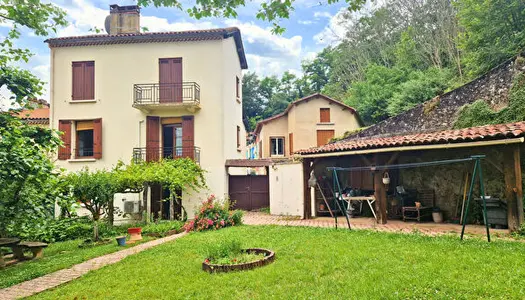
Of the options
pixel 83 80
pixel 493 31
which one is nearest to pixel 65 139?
pixel 83 80

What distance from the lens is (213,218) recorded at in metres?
12.0

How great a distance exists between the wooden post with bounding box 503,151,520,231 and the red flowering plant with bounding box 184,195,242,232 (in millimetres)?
8293

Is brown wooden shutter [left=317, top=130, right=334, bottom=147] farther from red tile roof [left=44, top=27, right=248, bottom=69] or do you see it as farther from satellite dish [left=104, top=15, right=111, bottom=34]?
satellite dish [left=104, top=15, right=111, bottom=34]

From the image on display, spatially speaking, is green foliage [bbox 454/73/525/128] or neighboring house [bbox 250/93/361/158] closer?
green foliage [bbox 454/73/525/128]

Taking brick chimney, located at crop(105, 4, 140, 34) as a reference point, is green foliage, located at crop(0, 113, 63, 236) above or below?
below

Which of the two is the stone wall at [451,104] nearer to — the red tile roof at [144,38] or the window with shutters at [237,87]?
the window with shutters at [237,87]

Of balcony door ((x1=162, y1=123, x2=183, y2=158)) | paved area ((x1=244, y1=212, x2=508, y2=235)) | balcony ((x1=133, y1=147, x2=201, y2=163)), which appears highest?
balcony door ((x1=162, y1=123, x2=183, y2=158))

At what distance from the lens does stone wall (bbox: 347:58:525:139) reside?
10.8 meters

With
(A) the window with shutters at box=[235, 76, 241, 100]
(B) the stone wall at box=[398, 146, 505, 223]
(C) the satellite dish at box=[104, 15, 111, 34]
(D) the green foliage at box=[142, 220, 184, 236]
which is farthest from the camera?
(A) the window with shutters at box=[235, 76, 241, 100]

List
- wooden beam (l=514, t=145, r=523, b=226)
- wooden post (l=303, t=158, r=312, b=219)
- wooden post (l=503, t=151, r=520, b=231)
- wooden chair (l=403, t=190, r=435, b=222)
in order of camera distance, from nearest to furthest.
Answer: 1. wooden beam (l=514, t=145, r=523, b=226)
2. wooden post (l=503, t=151, r=520, b=231)
3. wooden chair (l=403, t=190, r=435, b=222)
4. wooden post (l=303, t=158, r=312, b=219)

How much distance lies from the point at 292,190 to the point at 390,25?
82.5ft

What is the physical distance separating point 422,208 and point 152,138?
12.5 m

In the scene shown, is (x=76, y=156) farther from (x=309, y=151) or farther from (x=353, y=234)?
(x=353, y=234)

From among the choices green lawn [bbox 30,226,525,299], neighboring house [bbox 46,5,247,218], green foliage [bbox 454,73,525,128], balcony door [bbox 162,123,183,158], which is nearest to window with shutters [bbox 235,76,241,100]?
neighboring house [bbox 46,5,247,218]
